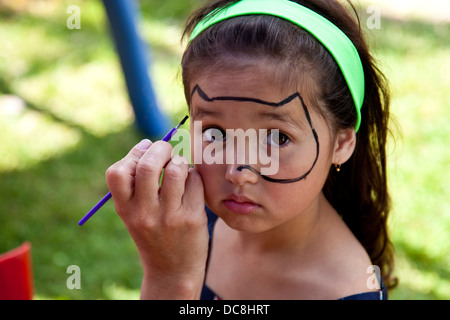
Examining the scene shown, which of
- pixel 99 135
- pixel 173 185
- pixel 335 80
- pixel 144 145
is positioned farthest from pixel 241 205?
pixel 99 135

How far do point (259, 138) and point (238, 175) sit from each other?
4.4 inches

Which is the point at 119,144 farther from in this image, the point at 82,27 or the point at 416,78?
the point at 416,78

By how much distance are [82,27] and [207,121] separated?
4.05 metres

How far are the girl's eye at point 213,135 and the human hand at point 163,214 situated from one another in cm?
9

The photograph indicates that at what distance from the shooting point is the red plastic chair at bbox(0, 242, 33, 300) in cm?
214

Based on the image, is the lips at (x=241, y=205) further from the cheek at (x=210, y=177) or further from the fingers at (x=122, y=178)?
the fingers at (x=122, y=178)

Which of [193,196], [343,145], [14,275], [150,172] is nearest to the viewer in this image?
[150,172]

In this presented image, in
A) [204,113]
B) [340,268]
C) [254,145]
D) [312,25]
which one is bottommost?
[340,268]

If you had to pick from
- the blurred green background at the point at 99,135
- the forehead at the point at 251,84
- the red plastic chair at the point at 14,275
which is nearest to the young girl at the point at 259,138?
the forehead at the point at 251,84

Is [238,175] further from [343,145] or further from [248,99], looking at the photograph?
Result: [343,145]

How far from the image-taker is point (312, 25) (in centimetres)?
160

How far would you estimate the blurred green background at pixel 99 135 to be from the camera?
10.3ft

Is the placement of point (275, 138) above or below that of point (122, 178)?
above
